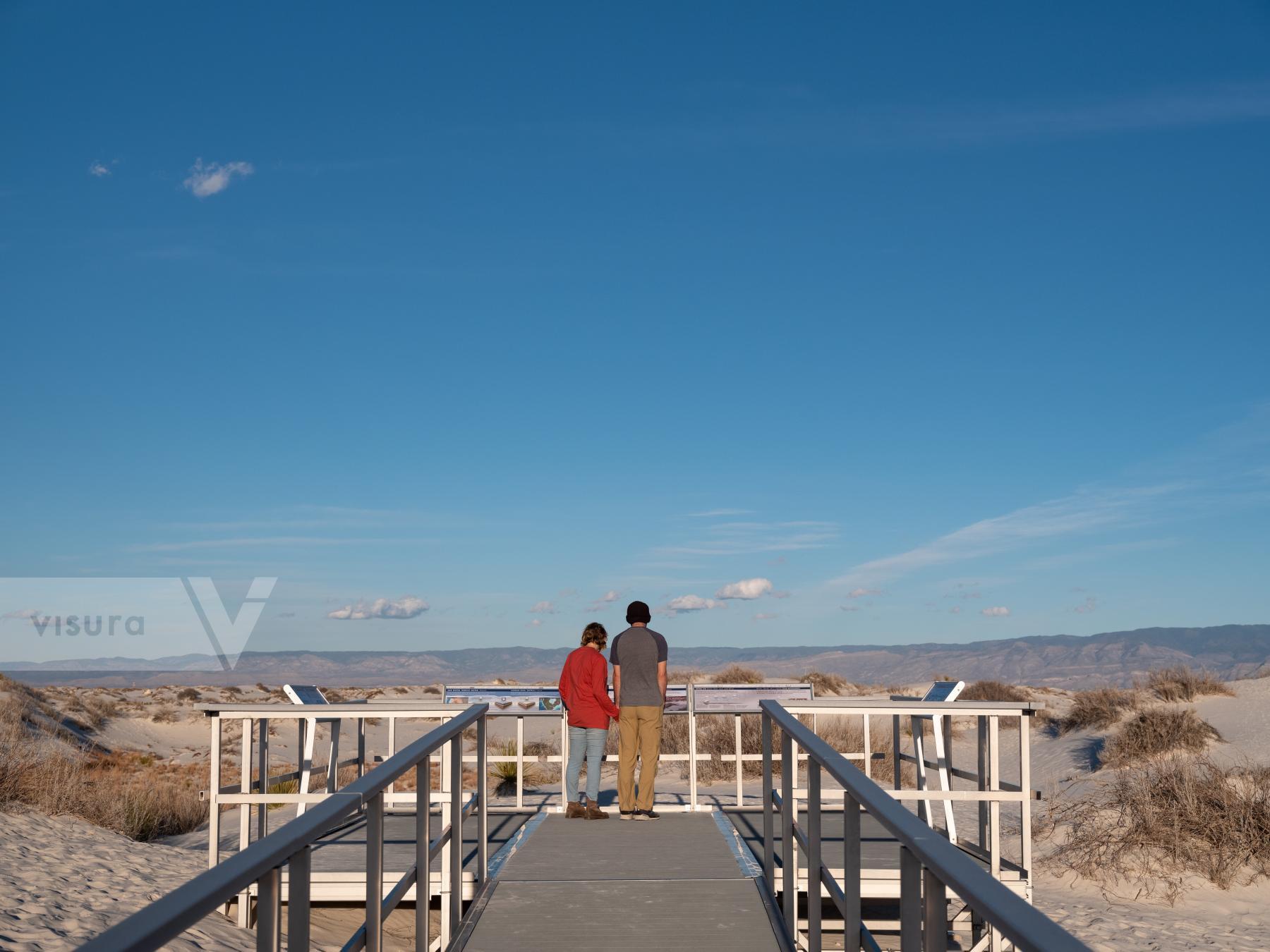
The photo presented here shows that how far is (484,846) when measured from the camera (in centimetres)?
670

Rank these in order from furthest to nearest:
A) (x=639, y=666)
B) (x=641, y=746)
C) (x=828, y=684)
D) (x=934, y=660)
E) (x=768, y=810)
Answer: (x=934, y=660)
(x=828, y=684)
(x=641, y=746)
(x=639, y=666)
(x=768, y=810)

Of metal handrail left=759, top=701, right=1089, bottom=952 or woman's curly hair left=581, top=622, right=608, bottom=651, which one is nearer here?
metal handrail left=759, top=701, right=1089, bottom=952

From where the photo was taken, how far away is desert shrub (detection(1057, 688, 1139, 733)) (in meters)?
24.4

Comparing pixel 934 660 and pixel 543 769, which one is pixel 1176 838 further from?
pixel 934 660

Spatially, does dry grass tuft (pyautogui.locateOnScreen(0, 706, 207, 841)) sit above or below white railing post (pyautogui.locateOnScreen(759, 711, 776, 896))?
below

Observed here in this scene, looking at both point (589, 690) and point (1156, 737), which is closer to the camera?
point (589, 690)

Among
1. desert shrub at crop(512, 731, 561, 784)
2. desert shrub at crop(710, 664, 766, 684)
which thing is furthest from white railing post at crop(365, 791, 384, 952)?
desert shrub at crop(710, 664, 766, 684)

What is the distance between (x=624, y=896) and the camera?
641cm

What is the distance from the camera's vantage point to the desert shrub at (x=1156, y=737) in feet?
Answer: 67.5

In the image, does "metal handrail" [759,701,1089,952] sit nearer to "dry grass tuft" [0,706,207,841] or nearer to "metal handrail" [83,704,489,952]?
"metal handrail" [83,704,489,952]

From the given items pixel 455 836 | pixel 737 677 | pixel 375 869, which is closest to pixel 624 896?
pixel 455 836

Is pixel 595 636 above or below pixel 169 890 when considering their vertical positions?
above

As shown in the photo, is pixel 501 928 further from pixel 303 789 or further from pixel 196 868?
→ pixel 196 868

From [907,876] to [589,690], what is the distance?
22.5ft
